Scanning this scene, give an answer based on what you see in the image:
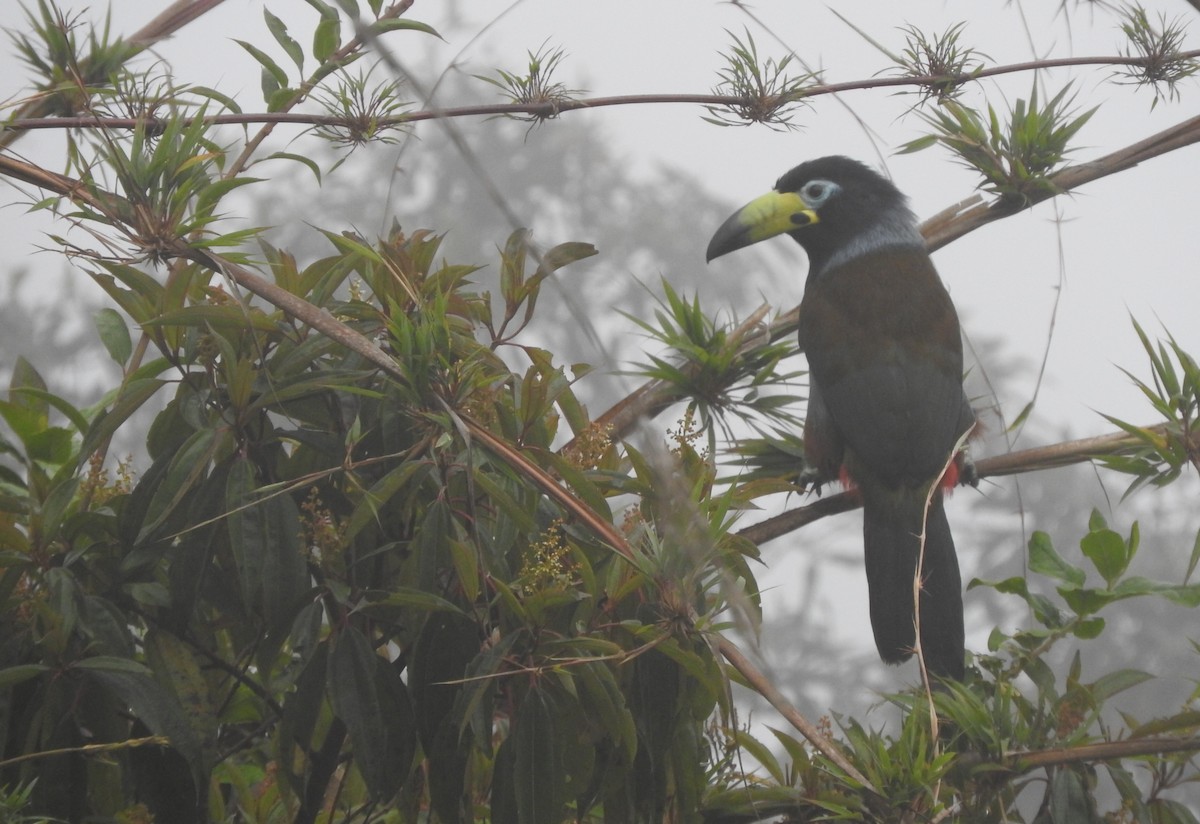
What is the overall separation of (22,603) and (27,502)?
0.28ft

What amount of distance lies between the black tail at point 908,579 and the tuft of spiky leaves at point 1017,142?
0.44 metres

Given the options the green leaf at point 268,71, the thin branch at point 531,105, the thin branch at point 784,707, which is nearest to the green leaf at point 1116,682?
the thin branch at point 784,707

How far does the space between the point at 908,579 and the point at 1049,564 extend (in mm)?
321

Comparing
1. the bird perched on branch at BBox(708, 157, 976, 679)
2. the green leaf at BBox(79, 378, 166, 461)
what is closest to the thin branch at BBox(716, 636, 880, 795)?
the green leaf at BBox(79, 378, 166, 461)

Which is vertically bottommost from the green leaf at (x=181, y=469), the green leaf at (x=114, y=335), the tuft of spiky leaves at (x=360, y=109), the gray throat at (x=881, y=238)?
the green leaf at (x=181, y=469)

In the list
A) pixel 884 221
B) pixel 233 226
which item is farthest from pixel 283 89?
pixel 884 221

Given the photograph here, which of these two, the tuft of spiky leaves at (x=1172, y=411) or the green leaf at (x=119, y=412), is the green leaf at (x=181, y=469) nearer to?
the green leaf at (x=119, y=412)

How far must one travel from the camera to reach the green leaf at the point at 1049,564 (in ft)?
3.99

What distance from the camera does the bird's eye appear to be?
6.81 ft

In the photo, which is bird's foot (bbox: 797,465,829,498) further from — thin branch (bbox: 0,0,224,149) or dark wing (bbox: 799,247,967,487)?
thin branch (bbox: 0,0,224,149)

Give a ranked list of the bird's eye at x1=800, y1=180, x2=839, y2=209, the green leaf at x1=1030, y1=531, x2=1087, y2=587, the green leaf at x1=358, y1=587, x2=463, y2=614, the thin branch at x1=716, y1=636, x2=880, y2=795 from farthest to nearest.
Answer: the bird's eye at x1=800, y1=180, x2=839, y2=209
the green leaf at x1=1030, y1=531, x2=1087, y2=587
the green leaf at x1=358, y1=587, x2=463, y2=614
the thin branch at x1=716, y1=636, x2=880, y2=795

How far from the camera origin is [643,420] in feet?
1.52

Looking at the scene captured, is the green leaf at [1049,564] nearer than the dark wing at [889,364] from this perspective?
Yes

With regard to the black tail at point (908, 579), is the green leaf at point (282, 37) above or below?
above
